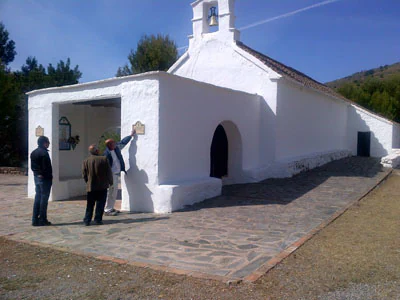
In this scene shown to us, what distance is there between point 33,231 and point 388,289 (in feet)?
19.7

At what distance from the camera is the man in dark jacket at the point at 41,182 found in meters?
7.39

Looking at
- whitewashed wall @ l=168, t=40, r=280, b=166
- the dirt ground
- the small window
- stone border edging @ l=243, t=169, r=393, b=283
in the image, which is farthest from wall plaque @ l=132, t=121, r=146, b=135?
whitewashed wall @ l=168, t=40, r=280, b=166

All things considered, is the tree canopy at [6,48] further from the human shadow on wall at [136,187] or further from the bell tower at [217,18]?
the human shadow on wall at [136,187]

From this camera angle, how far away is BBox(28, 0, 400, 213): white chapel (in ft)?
28.0

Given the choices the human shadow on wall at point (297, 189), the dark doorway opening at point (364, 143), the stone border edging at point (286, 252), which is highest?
the dark doorway opening at point (364, 143)

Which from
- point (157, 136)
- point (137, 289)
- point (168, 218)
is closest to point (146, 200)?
point (168, 218)

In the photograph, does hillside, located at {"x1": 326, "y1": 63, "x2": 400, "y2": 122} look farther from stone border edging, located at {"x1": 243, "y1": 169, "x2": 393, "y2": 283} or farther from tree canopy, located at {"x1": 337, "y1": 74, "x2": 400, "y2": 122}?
stone border edging, located at {"x1": 243, "y1": 169, "x2": 393, "y2": 283}

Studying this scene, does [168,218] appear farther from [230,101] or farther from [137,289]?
[230,101]

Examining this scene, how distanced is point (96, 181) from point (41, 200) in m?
1.24

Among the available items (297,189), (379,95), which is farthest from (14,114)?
(379,95)

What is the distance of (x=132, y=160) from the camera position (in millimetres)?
8664

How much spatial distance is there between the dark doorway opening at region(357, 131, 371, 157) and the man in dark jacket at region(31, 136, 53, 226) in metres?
20.3

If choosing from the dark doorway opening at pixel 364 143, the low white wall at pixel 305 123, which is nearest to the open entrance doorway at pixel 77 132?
the low white wall at pixel 305 123

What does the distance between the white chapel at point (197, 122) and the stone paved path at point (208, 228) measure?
2.84 feet
